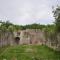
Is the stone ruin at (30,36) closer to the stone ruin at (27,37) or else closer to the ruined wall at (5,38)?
the stone ruin at (27,37)

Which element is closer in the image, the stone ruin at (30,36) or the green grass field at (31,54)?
the green grass field at (31,54)

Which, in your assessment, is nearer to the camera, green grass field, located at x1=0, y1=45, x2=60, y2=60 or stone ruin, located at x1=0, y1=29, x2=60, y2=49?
green grass field, located at x1=0, y1=45, x2=60, y2=60

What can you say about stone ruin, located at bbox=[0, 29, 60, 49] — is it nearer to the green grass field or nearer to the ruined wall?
the ruined wall

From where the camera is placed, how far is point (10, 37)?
4934cm

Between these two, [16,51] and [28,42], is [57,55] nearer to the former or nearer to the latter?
[16,51]

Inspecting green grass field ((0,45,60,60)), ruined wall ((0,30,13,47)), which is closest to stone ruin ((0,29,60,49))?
ruined wall ((0,30,13,47))

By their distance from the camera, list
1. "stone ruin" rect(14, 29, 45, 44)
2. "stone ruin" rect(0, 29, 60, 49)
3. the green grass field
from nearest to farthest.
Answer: the green grass field, "stone ruin" rect(0, 29, 60, 49), "stone ruin" rect(14, 29, 45, 44)

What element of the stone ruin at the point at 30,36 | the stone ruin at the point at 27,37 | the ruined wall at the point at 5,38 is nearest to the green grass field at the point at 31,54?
the ruined wall at the point at 5,38

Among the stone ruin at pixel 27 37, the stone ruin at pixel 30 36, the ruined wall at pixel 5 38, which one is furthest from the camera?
the stone ruin at pixel 30 36

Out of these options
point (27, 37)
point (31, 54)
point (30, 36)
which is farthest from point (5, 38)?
point (31, 54)

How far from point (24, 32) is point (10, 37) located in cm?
291

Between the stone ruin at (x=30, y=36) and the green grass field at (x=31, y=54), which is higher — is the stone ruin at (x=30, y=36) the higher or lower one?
the higher one

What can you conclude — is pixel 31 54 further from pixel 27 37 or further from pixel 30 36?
pixel 27 37

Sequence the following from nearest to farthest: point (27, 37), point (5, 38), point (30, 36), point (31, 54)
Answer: point (31, 54), point (5, 38), point (30, 36), point (27, 37)
